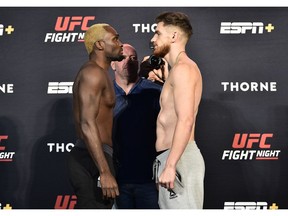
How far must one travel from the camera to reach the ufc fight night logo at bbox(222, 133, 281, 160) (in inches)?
200

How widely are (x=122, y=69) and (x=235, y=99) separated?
0.84 metres

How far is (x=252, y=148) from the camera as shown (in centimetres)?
508

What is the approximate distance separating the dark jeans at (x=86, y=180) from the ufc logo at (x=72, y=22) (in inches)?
43.4

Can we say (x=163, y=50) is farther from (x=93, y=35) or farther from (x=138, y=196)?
(x=138, y=196)

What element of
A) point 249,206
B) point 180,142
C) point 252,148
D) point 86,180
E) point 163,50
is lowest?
point 249,206

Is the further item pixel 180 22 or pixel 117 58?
pixel 117 58

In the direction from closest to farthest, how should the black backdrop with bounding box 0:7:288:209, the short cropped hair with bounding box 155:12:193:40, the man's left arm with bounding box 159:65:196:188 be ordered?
the man's left arm with bounding box 159:65:196:188, the short cropped hair with bounding box 155:12:193:40, the black backdrop with bounding box 0:7:288:209

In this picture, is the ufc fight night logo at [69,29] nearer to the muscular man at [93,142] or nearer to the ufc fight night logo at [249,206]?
the muscular man at [93,142]

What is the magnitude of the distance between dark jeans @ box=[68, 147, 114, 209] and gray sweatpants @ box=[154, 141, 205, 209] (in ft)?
1.71

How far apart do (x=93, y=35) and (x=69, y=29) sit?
519 millimetres

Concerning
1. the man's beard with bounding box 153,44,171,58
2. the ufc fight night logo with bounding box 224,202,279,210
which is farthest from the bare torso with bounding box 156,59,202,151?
the ufc fight night logo with bounding box 224,202,279,210

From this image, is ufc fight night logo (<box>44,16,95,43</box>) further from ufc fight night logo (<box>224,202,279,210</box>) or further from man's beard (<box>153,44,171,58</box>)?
ufc fight night logo (<box>224,202,279,210</box>)

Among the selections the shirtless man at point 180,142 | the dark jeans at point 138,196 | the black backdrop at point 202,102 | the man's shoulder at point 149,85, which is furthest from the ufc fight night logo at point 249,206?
the shirtless man at point 180,142

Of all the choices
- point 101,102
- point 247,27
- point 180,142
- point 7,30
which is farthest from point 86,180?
point 247,27
